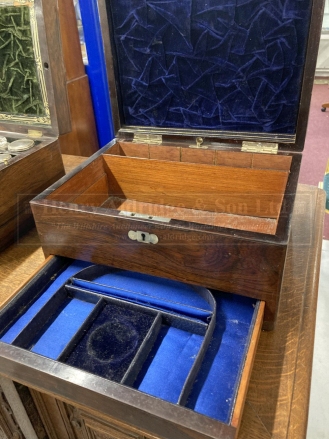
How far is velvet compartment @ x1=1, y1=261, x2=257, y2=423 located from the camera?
0.70 m

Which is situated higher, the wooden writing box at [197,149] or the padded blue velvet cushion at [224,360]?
the wooden writing box at [197,149]

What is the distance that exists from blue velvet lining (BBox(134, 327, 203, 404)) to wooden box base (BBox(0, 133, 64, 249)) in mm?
646

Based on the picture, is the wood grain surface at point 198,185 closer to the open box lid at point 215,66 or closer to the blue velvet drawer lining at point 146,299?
the open box lid at point 215,66

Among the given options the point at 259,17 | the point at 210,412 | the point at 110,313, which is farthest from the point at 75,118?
the point at 210,412

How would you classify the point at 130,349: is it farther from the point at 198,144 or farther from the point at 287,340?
the point at 198,144

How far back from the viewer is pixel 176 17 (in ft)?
3.65

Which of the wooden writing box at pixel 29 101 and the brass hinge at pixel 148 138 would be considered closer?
the wooden writing box at pixel 29 101

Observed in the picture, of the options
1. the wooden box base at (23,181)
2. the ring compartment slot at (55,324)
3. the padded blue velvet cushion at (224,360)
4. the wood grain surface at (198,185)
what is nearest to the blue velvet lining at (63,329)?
the ring compartment slot at (55,324)

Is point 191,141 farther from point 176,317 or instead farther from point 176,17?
point 176,317

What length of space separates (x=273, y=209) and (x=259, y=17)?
563 mm

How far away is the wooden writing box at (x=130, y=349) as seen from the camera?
2.00ft

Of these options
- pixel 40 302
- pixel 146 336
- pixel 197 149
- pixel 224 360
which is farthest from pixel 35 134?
pixel 224 360

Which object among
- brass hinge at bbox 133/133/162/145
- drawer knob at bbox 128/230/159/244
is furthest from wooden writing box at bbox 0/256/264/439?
brass hinge at bbox 133/133/162/145

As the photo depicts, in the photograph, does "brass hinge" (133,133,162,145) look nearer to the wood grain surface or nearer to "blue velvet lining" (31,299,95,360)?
the wood grain surface
